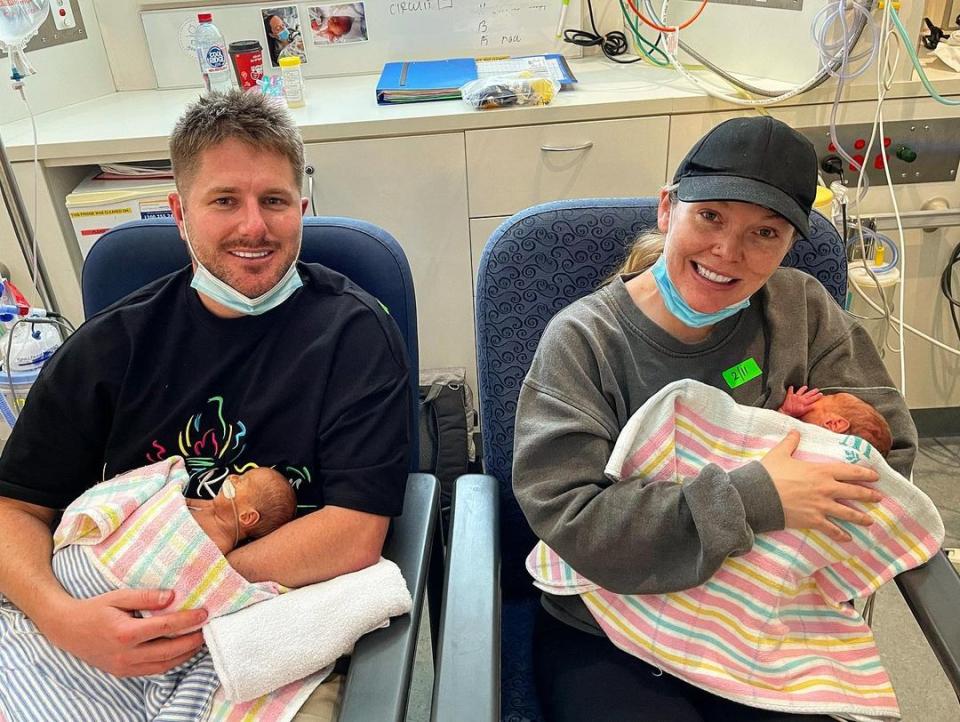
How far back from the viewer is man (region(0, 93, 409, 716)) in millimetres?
1091

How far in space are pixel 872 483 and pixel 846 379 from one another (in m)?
0.18

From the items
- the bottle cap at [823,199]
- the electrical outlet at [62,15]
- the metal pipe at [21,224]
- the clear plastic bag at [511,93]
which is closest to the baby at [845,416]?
the bottle cap at [823,199]

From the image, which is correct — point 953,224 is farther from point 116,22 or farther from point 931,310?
point 116,22

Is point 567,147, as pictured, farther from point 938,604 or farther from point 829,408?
point 938,604

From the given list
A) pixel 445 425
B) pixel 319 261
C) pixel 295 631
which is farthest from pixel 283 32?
pixel 295 631

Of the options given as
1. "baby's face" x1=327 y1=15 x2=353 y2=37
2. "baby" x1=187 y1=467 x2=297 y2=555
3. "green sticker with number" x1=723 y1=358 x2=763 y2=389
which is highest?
"baby's face" x1=327 y1=15 x2=353 y2=37

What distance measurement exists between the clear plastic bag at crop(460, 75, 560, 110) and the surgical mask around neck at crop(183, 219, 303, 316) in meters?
1.01

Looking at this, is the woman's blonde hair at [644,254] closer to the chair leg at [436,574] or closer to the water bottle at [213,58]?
the chair leg at [436,574]

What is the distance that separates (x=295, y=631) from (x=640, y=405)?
1.87 ft

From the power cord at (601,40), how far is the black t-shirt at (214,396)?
1662 mm

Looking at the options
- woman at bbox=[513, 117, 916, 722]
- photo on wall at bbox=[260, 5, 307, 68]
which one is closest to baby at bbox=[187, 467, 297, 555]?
woman at bbox=[513, 117, 916, 722]

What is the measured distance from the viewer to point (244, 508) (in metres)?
1.05

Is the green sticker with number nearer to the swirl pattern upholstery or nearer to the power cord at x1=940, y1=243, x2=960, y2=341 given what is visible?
the swirl pattern upholstery

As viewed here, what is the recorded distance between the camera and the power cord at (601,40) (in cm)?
241
